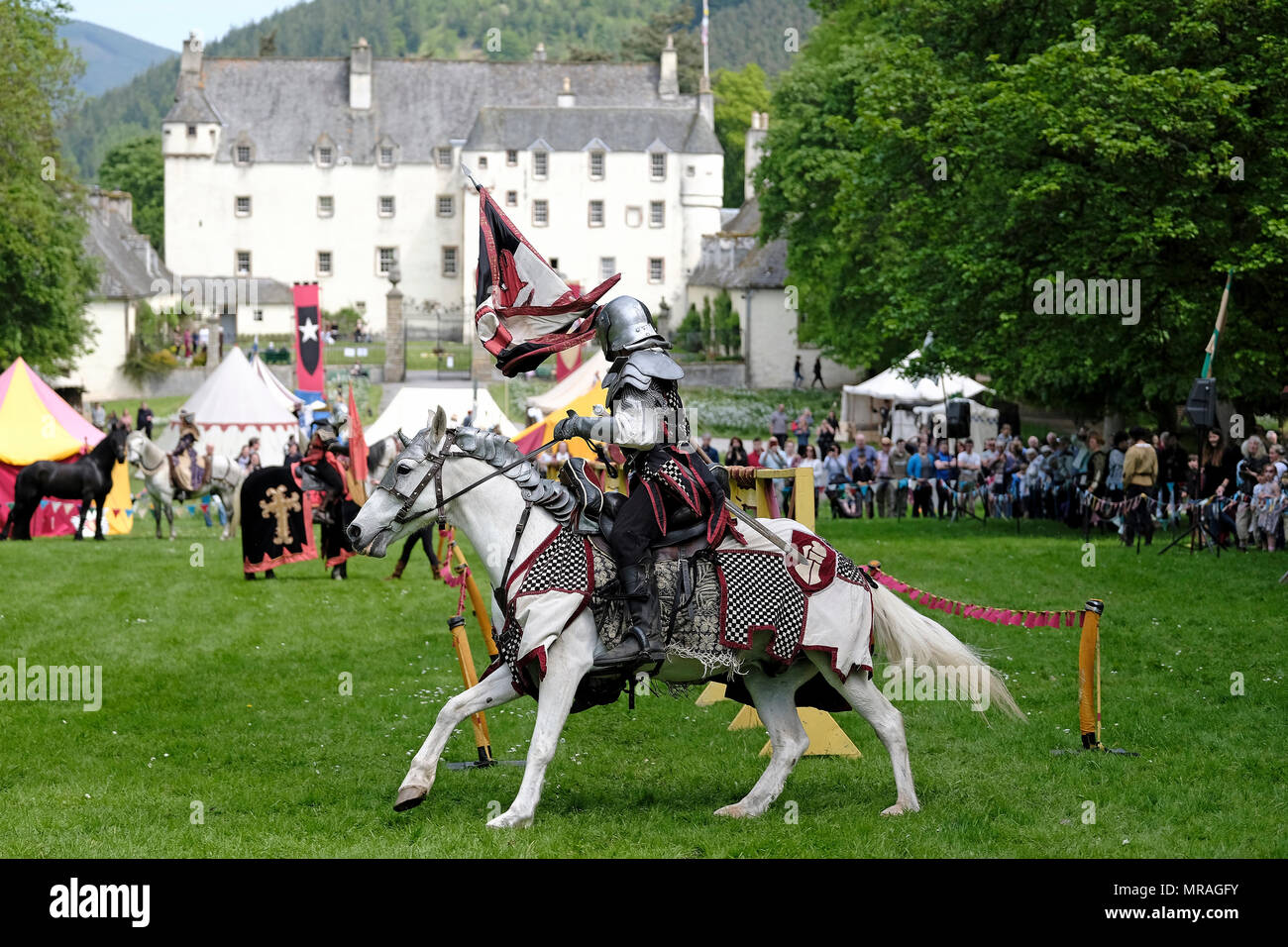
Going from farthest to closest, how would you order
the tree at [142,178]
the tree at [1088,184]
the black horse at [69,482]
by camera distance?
1. the tree at [142,178]
2. the black horse at [69,482]
3. the tree at [1088,184]

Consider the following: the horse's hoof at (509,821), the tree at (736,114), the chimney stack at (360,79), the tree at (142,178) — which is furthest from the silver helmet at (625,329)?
the tree at (142,178)

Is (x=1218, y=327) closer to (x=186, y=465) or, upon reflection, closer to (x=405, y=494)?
(x=405, y=494)

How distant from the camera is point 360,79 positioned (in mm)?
110812

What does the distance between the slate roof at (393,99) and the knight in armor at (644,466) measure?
98.6 m

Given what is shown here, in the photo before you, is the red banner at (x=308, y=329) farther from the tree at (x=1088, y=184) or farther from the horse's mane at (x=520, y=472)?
the horse's mane at (x=520, y=472)

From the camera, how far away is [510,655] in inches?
397

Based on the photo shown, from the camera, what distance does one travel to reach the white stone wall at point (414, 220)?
10712 cm

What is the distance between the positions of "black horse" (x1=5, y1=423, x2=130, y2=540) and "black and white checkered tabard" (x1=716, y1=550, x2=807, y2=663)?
77.2 ft

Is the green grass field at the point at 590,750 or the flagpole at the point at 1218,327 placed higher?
the flagpole at the point at 1218,327

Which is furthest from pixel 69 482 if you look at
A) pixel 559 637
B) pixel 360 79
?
pixel 360 79

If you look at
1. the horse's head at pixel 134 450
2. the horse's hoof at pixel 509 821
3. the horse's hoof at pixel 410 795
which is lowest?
the horse's hoof at pixel 509 821

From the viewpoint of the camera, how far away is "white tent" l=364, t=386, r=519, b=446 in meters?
41.8

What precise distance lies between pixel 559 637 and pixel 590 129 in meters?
100.0

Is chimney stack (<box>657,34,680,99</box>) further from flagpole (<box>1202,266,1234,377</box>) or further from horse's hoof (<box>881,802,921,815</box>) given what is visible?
horse's hoof (<box>881,802,921,815</box>)
